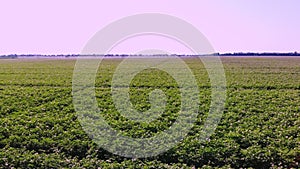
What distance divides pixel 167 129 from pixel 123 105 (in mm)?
6055

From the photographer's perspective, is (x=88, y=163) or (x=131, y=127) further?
(x=131, y=127)

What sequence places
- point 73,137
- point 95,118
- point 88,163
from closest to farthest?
point 88,163 → point 73,137 → point 95,118

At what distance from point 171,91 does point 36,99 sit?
9.55 metres

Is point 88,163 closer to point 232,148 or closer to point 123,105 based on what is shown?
point 232,148

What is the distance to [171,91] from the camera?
26438 mm

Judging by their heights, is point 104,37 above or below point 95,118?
above

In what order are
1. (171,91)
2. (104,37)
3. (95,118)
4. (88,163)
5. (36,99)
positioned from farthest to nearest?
(171,91) < (36,99) < (95,118) < (88,163) < (104,37)

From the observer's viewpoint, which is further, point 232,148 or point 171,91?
point 171,91

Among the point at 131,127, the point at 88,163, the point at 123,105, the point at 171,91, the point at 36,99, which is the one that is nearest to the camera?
the point at 88,163

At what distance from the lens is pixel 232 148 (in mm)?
14078

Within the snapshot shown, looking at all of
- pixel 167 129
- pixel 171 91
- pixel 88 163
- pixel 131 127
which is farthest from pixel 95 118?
pixel 171 91

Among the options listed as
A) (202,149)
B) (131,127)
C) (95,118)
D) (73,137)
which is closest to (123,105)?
(95,118)

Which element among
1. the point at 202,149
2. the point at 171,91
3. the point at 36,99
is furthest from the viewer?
the point at 171,91

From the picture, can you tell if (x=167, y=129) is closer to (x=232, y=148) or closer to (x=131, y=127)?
(x=131, y=127)
